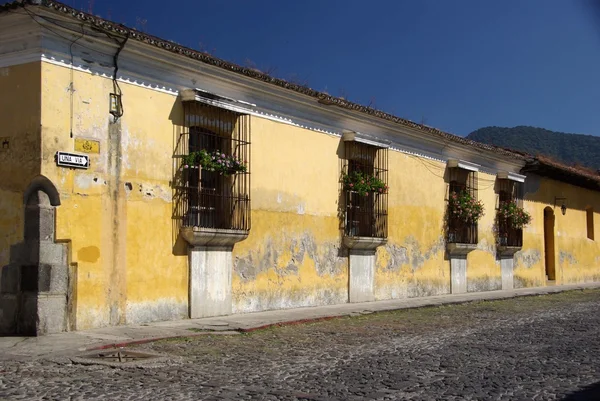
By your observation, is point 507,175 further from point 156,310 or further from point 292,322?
point 156,310

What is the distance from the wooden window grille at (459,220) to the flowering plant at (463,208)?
0.38 ft

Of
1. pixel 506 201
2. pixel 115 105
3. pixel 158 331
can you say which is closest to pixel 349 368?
pixel 158 331

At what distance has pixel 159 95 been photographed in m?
10.1

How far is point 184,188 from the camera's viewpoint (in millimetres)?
10383

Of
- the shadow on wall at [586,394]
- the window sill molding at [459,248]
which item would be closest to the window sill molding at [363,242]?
the window sill molding at [459,248]

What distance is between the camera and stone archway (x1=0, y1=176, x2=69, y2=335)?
8320 mm

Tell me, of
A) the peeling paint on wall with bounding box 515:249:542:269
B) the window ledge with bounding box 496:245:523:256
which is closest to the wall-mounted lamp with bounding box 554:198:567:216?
the peeling paint on wall with bounding box 515:249:542:269

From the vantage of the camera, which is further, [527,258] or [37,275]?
[527,258]

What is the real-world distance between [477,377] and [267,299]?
6.03 metres

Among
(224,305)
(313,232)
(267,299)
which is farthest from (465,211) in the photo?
(224,305)

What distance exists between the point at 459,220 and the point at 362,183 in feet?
14.8

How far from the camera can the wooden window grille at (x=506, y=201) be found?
19.5 m

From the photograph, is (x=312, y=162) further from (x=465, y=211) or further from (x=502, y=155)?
(x=502, y=155)

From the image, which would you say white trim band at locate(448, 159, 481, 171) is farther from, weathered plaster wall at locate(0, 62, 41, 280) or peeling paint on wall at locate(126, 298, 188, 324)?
weathered plaster wall at locate(0, 62, 41, 280)
